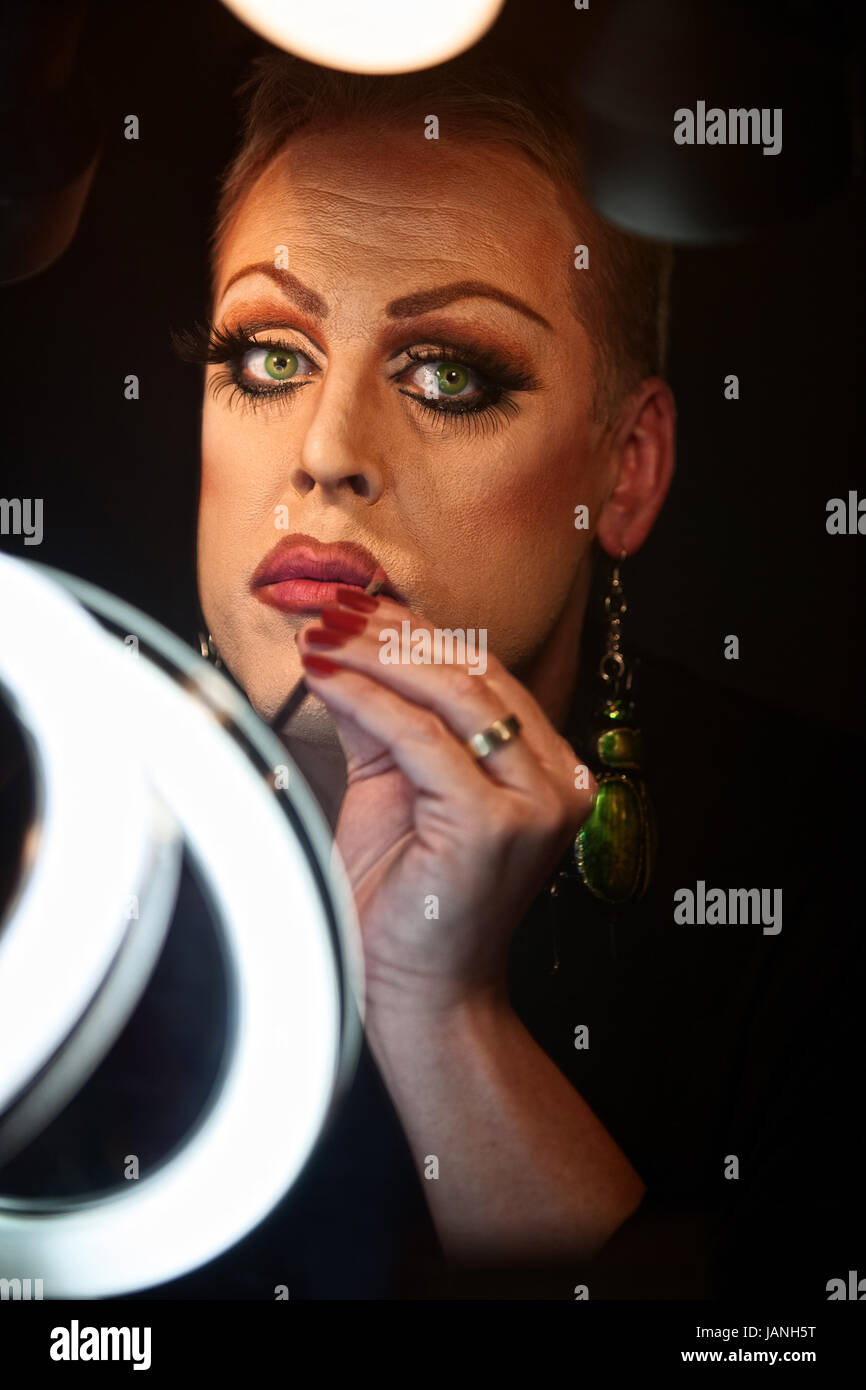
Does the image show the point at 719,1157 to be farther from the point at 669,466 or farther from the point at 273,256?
the point at 273,256

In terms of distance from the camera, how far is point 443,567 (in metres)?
1.26

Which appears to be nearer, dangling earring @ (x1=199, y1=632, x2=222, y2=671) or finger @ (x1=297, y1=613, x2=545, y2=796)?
finger @ (x1=297, y1=613, x2=545, y2=796)

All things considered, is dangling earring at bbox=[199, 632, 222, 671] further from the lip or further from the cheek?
the cheek

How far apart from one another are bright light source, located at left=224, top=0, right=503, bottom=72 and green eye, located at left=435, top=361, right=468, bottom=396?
0.35 meters

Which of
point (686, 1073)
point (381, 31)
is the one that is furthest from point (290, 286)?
point (686, 1073)

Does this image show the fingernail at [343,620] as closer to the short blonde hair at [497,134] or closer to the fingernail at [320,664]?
the fingernail at [320,664]

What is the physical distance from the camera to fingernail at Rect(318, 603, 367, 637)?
123 centimetres

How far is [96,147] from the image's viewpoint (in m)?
1.34

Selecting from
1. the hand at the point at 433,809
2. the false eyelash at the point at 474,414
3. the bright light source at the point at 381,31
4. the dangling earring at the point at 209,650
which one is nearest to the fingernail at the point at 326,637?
the hand at the point at 433,809

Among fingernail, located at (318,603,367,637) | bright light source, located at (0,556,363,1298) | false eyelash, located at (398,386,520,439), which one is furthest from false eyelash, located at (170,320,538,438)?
bright light source, located at (0,556,363,1298)

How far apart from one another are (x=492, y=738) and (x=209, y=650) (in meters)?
0.35

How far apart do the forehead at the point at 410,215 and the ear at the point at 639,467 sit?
146mm

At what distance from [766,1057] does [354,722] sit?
0.58 m

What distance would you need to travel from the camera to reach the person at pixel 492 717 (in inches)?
47.5
